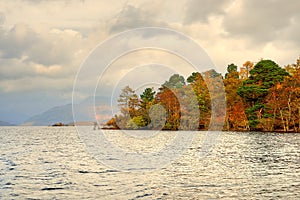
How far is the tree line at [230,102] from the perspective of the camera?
7375 centimetres

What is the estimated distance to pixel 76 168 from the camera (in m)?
23.5

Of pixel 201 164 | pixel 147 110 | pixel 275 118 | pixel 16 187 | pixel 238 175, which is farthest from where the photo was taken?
pixel 147 110

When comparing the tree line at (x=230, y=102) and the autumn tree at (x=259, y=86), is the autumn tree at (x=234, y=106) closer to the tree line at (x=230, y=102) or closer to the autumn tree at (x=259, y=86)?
the tree line at (x=230, y=102)

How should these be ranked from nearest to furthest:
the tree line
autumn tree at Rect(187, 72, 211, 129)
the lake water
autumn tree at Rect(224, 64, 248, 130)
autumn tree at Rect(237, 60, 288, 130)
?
the lake water → the tree line → autumn tree at Rect(237, 60, 288, 130) → autumn tree at Rect(187, 72, 211, 129) → autumn tree at Rect(224, 64, 248, 130)

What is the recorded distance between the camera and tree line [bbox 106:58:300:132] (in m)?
73.8

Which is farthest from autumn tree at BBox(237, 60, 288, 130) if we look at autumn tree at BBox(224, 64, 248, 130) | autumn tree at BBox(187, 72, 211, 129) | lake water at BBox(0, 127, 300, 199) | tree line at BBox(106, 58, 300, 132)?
lake water at BBox(0, 127, 300, 199)

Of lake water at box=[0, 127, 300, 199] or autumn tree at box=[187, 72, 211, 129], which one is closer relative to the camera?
lake water at box=[0, 127, 300, 199]

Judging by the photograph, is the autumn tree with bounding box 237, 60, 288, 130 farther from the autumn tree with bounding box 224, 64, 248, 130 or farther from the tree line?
the autumn tree with bounding box 224, 64, 248, 130

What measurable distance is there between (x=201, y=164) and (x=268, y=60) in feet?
197

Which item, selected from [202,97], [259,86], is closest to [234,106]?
[202,97]

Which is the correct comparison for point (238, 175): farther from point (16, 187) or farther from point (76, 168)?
point (16, 187)

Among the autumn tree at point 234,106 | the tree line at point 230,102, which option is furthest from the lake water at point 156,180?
the autumn tree at point 234,106

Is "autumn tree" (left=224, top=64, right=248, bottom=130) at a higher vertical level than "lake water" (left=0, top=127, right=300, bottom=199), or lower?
higher

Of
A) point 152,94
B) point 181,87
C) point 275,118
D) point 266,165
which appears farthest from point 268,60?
point 266,165
